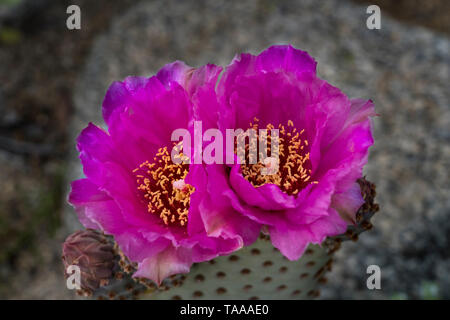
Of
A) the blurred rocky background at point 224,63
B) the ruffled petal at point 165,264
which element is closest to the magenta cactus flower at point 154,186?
the ruffled petal at point 165,264

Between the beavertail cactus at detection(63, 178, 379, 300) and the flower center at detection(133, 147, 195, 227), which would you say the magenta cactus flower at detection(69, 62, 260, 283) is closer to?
the flower center at detection(133, 147, 195, 227)

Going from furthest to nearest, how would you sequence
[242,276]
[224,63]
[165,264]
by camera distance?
[224,63] < [242,276] < [165,264]

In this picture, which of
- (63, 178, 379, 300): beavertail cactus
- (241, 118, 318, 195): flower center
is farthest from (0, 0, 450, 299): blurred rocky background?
(241, 118, 318, 195): flower center

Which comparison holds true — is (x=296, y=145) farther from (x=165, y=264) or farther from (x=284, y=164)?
(x=165, y=264)

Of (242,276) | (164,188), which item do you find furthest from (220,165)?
(242,276)

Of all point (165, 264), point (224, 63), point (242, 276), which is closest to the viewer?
point (165, 264)

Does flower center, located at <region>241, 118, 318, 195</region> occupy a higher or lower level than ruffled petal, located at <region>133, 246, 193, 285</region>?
higher

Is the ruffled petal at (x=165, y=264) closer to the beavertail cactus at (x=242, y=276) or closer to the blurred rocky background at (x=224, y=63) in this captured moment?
the beavertail cactus at (x=242, y=276)
